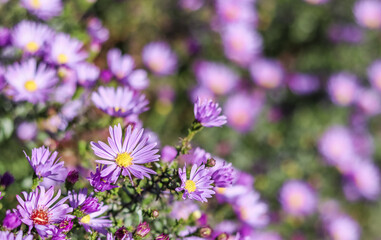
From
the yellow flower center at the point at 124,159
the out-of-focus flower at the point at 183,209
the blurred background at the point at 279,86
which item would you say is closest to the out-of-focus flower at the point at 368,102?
the blurred background at the point at 279,86

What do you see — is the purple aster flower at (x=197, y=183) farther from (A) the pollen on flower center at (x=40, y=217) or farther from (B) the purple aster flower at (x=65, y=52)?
(B) the purple aster flower at (x=65, y=52)

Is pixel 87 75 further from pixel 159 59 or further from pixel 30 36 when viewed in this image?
pixel 159 59

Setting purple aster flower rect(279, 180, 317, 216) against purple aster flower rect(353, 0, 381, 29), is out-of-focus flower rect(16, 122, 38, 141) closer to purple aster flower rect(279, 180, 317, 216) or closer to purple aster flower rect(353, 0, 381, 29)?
purple aster flower rect(279, 180, 317, 216)

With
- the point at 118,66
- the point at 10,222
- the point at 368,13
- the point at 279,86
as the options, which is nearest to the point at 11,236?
the point at 10,222

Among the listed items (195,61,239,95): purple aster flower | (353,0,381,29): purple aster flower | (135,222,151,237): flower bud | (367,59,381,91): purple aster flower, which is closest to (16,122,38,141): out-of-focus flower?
(135,222,151,237): flower bud

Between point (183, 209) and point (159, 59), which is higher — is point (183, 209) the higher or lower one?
the lower one
